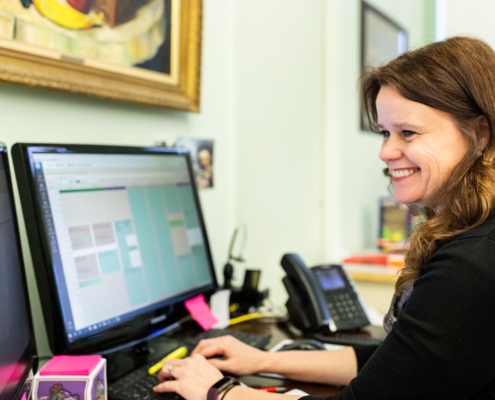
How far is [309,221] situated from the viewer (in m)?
2.18

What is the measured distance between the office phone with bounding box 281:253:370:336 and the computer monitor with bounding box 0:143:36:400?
71 centimetres

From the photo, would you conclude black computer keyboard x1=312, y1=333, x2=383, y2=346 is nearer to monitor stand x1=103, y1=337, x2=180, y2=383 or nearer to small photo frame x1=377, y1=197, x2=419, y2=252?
monitor stand x1=103, y1=337, x2=180, y2=383

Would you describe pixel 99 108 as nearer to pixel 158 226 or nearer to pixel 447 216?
pixel 158 226

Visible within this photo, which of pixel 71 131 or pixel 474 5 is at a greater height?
pixel 474 5

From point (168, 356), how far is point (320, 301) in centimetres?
45

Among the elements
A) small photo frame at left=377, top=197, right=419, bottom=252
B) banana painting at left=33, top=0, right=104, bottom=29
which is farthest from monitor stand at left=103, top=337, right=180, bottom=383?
small photo frame at left=377, top=197, right=419, bottom=252

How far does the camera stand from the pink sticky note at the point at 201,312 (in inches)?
47.3

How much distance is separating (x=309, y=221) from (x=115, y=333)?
1.35 m

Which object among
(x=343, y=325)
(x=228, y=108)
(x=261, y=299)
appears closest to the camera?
(x=343, y=325)

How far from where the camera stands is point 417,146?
809 mm

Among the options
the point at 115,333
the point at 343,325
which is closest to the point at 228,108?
the point at 343,325

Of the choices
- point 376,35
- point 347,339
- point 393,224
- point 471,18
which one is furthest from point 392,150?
point 376,35

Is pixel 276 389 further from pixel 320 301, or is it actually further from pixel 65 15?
pixel 65 15

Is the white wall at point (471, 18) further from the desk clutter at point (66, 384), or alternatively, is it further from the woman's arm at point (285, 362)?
the desk clutter at point (66, 384)
